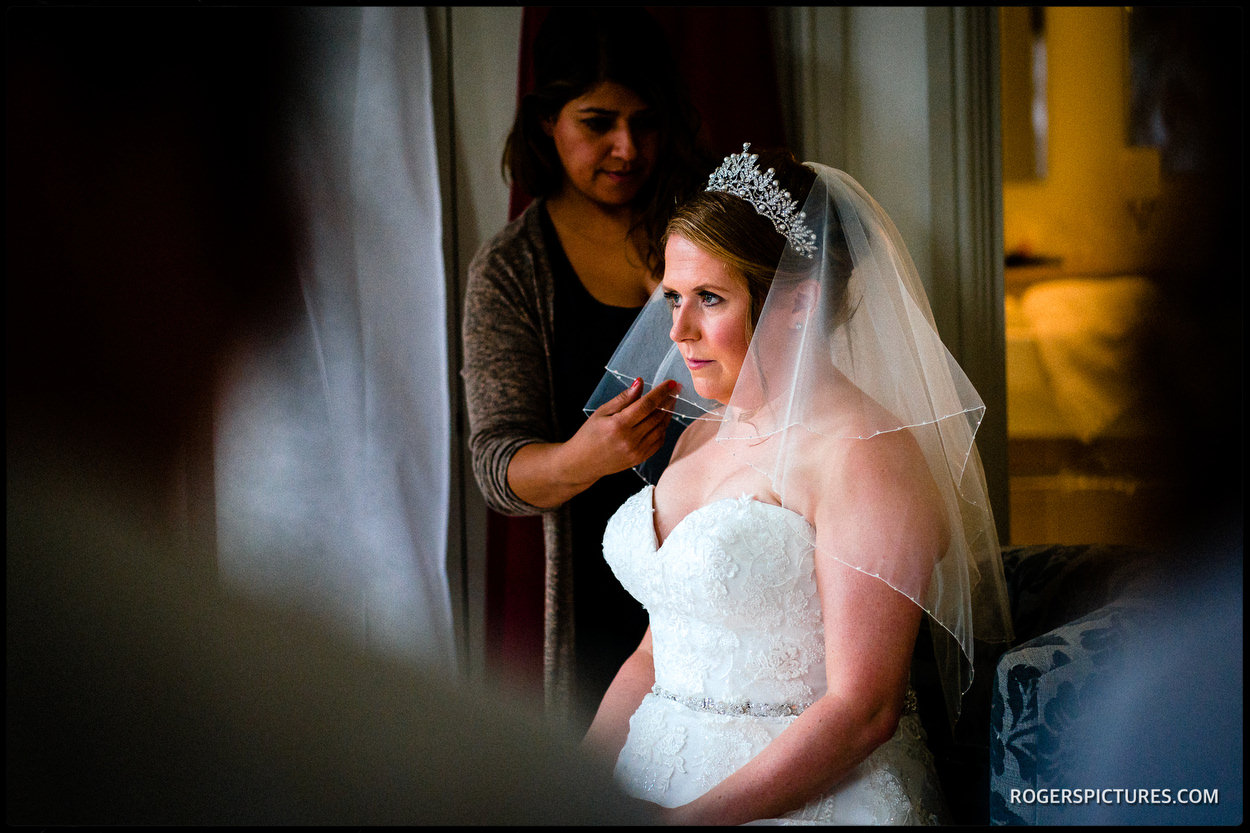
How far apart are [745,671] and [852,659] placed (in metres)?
0.15

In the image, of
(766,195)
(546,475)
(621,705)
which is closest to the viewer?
(766,195)

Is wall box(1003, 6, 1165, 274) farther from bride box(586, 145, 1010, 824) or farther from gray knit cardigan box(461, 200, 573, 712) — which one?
gray knit cardigan box(461, 200, 573, 712)

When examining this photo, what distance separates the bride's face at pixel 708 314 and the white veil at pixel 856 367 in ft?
0.12

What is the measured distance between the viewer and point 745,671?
111 cm

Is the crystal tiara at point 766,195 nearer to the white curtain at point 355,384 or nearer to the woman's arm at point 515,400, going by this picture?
the woman's arm at point 515,400

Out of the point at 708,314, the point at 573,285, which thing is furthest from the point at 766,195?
the point at 573,285

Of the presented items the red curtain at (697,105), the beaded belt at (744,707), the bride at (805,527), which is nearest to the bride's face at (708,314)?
the bride at (805,527)

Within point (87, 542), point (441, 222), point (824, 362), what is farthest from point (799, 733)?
point (441, 222)

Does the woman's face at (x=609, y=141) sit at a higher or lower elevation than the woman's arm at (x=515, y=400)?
higher

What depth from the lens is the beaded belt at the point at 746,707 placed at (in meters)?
1.09

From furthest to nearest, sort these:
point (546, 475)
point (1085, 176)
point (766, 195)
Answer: point (1085, 176)
point (546, 475)
point (766, 195)

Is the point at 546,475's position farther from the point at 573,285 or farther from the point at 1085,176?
the point at 1085,176

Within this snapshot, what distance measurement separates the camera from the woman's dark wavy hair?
4.91ft

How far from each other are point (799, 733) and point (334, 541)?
993mm
